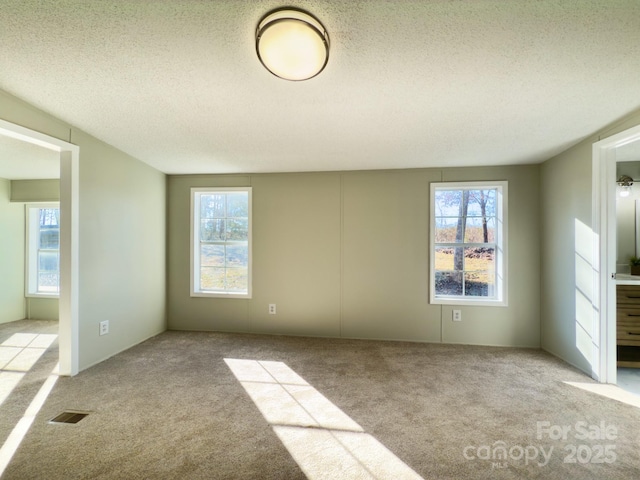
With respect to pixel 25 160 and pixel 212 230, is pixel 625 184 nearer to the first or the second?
pixel 212 230

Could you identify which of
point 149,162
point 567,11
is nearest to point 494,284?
point 567,11

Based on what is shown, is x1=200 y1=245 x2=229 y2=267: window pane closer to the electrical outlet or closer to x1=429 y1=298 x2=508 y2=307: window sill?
the electrical outlet

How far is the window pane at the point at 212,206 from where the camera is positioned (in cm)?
404

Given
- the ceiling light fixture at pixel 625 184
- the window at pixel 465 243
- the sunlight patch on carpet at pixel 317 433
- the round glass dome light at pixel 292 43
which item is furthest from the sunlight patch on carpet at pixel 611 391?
the round glass dome light at pixel 292 43

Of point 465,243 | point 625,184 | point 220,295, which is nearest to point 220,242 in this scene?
point 220,295

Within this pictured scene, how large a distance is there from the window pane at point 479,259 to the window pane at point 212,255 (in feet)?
10.8

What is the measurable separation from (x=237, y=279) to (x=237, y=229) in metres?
0.71

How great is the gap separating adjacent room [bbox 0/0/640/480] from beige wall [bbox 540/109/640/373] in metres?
0.03

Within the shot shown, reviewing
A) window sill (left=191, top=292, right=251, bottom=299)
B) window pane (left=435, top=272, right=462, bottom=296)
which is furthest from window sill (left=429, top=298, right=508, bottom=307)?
window sill (left=191, top=292, right=251, bottom=299)

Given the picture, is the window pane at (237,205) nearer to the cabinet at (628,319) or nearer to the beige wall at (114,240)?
the beige wall at (114,240)

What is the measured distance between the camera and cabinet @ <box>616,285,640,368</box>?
2707mm

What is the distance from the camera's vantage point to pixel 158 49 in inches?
61.6

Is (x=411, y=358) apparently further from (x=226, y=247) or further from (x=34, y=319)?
(x=34, y=319)

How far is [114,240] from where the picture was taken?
10.1 ft
